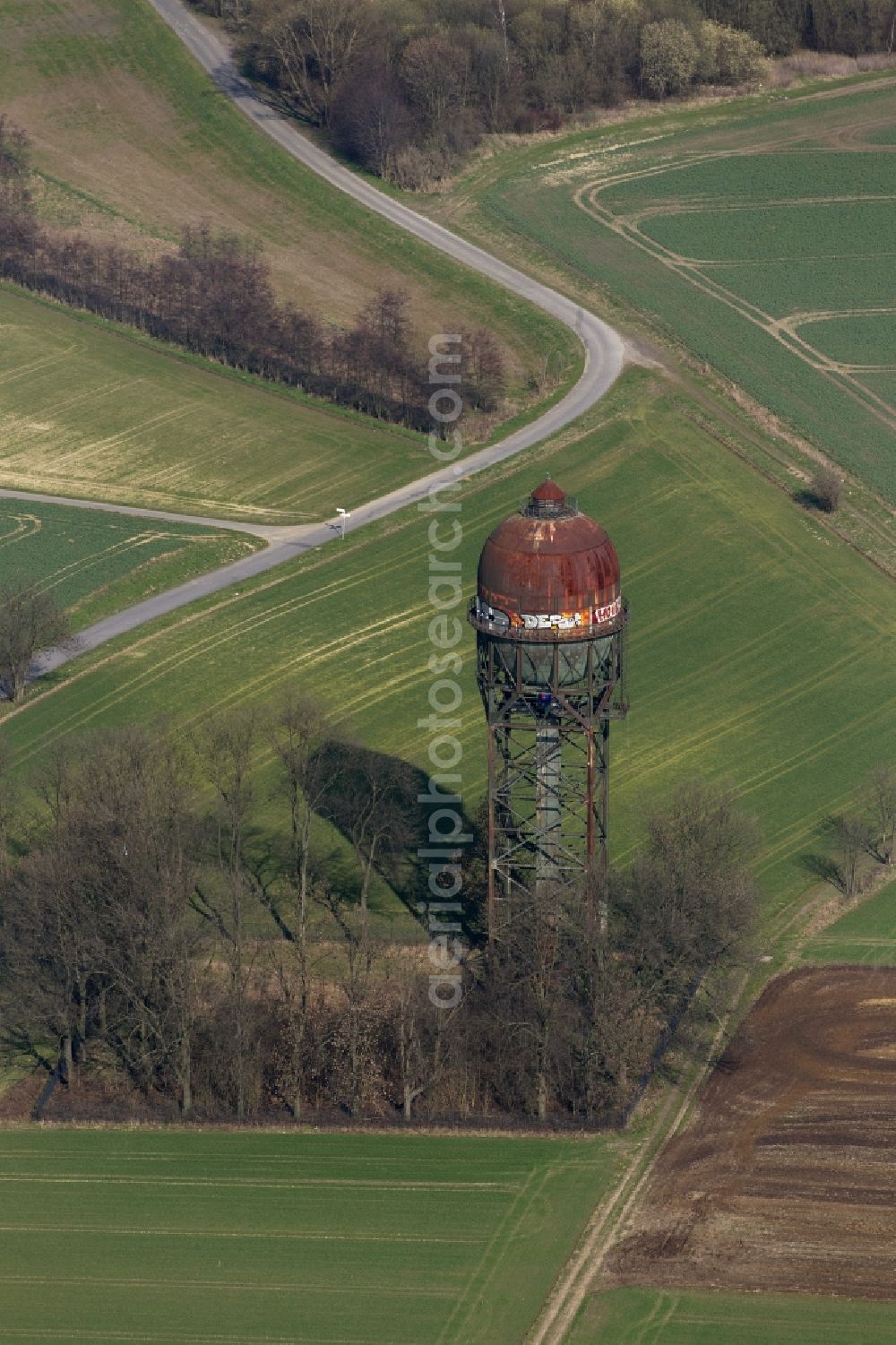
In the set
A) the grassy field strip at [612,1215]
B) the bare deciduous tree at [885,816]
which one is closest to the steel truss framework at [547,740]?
the grassy field strip at [612,1215]

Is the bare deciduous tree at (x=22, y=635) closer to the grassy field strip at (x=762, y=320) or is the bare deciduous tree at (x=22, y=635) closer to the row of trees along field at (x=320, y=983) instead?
the row of trees along field at (x=320, y=983)

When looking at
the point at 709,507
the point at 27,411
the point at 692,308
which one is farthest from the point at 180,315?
the point at 709,507

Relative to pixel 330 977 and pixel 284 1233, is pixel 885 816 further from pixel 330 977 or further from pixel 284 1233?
pixel 284 1233

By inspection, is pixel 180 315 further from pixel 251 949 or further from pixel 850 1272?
pixel 850 1272

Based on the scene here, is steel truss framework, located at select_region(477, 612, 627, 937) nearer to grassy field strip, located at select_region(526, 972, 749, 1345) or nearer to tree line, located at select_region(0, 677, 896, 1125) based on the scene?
tree line, located at select_region(0, 677, 896, 1125)

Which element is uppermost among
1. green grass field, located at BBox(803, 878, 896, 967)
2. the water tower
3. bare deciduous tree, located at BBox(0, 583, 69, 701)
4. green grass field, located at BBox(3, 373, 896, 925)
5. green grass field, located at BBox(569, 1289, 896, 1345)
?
the water tower

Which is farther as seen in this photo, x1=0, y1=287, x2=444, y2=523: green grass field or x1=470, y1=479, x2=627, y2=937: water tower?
x1=0, y1=287, x2=444, y2=523: green grass field

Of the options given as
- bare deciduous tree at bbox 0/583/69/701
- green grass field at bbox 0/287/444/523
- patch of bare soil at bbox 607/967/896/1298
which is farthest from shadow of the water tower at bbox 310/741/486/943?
green grass field at bbox 0/287/444/523
